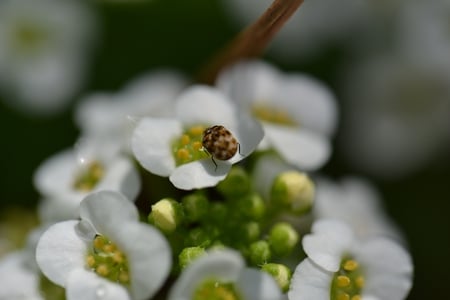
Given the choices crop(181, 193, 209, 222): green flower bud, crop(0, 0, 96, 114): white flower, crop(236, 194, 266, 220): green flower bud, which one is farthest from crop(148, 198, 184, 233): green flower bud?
crop(0, 0, 96, 114): white flower

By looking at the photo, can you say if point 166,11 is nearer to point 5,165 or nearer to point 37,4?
point 37,4

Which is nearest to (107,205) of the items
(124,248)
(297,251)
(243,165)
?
(124,248)

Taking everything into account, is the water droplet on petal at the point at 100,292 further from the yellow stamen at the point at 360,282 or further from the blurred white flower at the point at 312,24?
the blurred white flower at the point at 312,24

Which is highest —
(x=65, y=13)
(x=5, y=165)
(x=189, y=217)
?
(x=189, y=217)

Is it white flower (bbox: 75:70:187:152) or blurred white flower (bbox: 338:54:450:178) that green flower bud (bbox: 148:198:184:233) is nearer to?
white flower (bbox: 75:70:187:152)

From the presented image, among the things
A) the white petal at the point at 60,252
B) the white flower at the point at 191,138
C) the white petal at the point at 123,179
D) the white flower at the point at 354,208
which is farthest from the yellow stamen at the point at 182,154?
the white flower at the point at 354,208

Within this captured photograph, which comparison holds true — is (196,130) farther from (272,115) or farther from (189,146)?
(272,115)

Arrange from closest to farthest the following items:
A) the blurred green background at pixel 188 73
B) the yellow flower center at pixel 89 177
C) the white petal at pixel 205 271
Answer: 1. the white petal at pixel 205 271
2. the yellow flower center at pixel 89 177
3. the blurred green background at pixel 188 73
